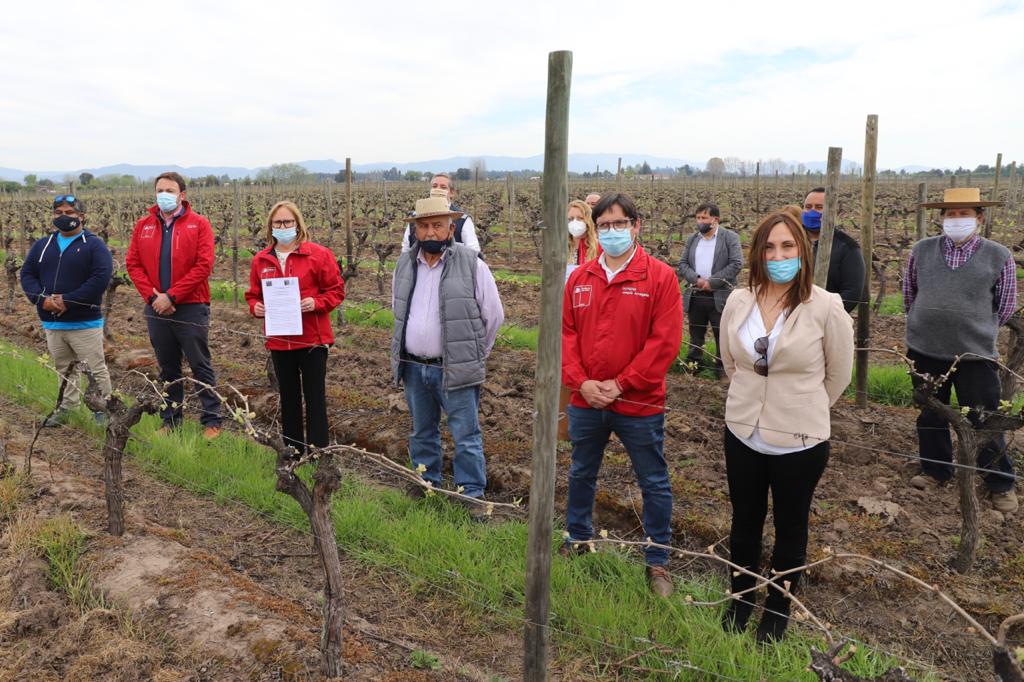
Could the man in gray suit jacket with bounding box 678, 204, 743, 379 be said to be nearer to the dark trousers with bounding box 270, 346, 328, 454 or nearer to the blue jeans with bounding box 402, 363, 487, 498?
the blue jeans with bounding box 402, 363, 487, 498

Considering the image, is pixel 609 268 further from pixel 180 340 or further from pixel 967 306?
pixel 180 340

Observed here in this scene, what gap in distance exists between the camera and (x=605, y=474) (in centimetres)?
487

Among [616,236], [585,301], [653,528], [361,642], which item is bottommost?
[361,642]

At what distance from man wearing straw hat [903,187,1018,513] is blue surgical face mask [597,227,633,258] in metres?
2.21

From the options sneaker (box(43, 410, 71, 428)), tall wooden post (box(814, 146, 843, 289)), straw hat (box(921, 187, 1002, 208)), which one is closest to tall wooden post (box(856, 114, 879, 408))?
tall wooden post (box(814, 146, 843, 289))

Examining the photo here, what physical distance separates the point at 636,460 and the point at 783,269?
1.17 m

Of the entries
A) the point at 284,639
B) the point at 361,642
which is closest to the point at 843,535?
the point at 361,642

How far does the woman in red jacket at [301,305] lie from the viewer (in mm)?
4465

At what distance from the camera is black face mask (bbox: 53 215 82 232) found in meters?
5.23

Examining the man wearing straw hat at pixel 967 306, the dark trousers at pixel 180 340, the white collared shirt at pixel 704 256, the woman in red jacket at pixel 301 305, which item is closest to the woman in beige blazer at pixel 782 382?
the man wearing straw hat at pixel 967 306

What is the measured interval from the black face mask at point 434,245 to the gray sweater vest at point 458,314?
39 mm

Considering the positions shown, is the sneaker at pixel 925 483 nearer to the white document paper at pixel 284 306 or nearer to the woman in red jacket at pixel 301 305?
the woman in red jacket at pixel 301 305

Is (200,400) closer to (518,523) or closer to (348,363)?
(348,363)

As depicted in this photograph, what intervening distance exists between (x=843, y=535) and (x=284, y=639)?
3.00m
